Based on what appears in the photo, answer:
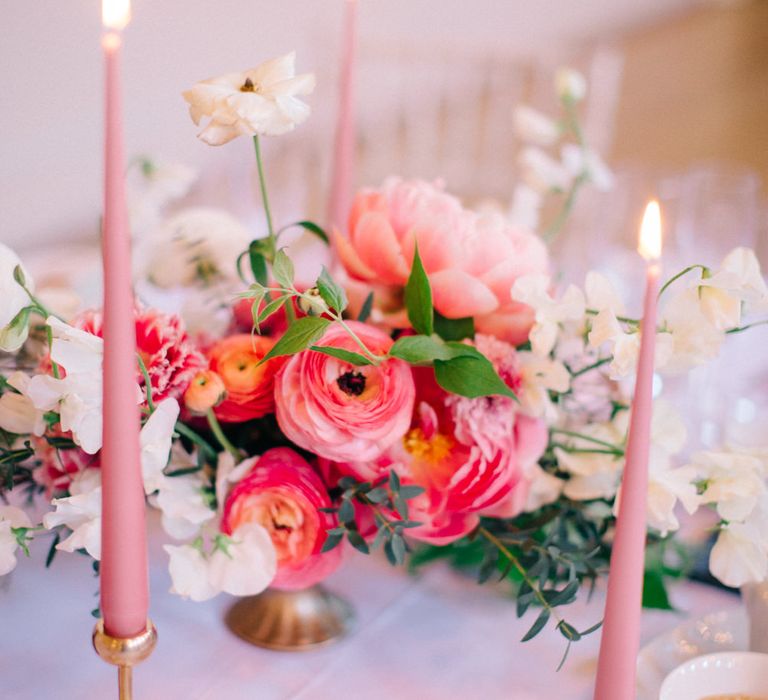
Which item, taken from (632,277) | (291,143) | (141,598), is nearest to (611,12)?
(291,143)

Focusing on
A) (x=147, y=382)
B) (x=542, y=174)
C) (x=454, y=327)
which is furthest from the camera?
(x=542, y=174)

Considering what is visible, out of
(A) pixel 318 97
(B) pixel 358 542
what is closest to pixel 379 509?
(B) pixel 358 542

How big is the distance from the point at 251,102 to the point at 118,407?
19 cm

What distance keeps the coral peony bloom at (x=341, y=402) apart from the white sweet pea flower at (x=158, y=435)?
64 mm

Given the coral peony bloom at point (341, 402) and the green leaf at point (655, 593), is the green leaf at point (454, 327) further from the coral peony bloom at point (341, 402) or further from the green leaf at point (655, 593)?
the green leaf at point (655, 593)

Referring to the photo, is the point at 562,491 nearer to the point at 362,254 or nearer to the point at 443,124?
the point at 362,254

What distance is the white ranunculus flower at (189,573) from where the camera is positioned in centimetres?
46

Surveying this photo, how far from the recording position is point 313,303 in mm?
429

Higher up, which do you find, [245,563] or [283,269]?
[283,269]

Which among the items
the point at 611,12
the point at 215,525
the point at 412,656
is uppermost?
the point at 611,12

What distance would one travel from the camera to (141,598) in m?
0.37

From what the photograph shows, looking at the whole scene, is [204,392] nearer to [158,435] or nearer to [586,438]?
[158,435]

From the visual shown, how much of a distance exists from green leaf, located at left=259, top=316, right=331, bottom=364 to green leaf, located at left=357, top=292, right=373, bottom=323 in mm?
80

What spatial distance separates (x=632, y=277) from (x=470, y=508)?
764 mm
